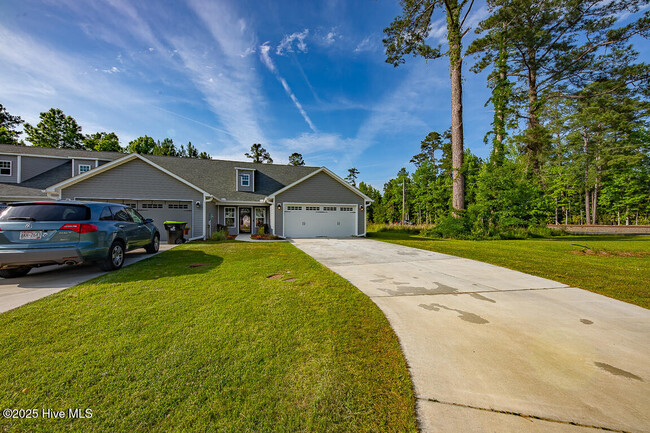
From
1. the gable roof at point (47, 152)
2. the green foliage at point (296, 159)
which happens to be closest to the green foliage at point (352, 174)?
the green foliage at point (296, 159)

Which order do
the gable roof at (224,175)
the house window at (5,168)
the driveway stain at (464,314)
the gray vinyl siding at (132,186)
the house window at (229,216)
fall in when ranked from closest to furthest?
the driveway stain at (464,314) → the gray vinyl siding at (132,186) → the house window at (5,168) → the gable roof at (224,175) → the house window at (229,216)

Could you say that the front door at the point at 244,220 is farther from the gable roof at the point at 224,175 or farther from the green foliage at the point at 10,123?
the green foliage at the point at 10,123

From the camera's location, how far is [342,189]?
15836 millimetres

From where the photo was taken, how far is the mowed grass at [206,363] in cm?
155

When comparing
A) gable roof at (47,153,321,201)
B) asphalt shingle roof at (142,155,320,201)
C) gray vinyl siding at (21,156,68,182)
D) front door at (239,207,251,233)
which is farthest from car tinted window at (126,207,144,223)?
gray vinyl siding at (21,156,68,182)

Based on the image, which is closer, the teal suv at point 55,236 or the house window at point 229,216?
the teal suv at point 55,236

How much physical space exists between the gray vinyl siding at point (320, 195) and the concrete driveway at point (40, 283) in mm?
9343

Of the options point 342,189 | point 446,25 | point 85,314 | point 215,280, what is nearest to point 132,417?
point 85,314

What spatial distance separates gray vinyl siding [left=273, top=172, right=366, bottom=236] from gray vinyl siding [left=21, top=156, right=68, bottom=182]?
15.2 meters

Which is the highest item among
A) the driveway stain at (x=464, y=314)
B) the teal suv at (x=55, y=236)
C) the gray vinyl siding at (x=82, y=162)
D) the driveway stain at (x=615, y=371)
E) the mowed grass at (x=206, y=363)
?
the gray vinyl siding at (x=82, y=162)

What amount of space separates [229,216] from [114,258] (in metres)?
11.1

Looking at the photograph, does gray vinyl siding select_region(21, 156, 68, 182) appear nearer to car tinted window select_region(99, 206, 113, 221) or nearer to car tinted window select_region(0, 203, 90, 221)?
car tinted window select_region(99, 206, 113, 221)

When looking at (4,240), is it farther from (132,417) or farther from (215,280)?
(132,417)

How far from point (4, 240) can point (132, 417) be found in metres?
5.56
